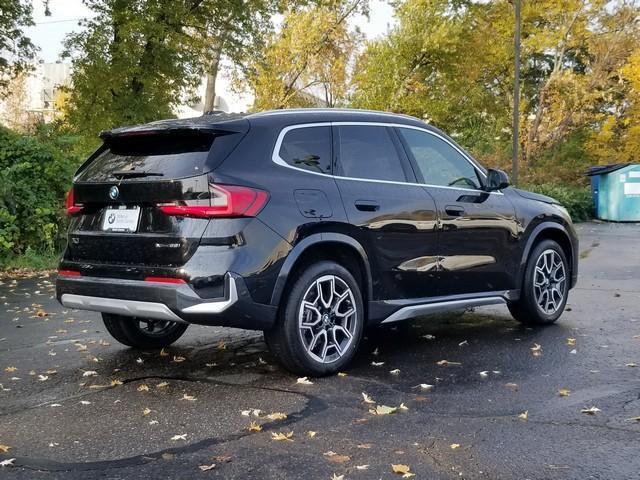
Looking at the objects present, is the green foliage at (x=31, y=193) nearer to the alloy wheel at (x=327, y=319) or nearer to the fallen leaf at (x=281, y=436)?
the alloy wheel at (x=327, y=319)

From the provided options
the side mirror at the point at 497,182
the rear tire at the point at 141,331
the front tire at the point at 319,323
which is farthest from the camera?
the side mirror at the point at 497,182

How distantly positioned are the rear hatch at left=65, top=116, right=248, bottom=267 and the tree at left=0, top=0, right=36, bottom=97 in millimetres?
13907

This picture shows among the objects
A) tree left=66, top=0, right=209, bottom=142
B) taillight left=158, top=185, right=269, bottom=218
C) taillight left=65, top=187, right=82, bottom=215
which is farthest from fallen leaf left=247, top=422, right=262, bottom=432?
tree left=66, top=0, right=209, bottom=142

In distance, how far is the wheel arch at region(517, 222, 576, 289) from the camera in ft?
22.5

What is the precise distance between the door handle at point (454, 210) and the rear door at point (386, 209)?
0.18 metres

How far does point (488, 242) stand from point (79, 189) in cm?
319

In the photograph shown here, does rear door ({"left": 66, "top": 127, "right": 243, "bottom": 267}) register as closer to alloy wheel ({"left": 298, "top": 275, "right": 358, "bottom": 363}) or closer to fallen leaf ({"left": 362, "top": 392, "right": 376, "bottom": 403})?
alloy wheel ({"left": 298, "top": 275, "right": 358, "bottom": 363})

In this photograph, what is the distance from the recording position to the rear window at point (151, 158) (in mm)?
4973

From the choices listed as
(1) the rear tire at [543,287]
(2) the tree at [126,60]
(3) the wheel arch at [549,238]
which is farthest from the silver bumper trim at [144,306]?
(2) the tree at [126,60]

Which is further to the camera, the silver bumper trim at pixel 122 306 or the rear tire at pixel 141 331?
the rear tire at pixel 141 331

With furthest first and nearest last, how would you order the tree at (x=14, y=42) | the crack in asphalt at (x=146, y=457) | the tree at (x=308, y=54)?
the tree at (x=308, y=54) < the tree at (x=14, y=42) < the crack in asphalt at (x=146, y=457)

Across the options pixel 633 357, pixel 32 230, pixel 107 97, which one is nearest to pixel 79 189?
pixel 633 357

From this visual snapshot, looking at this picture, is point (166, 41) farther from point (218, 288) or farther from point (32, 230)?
point (218, 288)

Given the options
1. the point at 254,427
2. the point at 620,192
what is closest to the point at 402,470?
the point at 254,427
